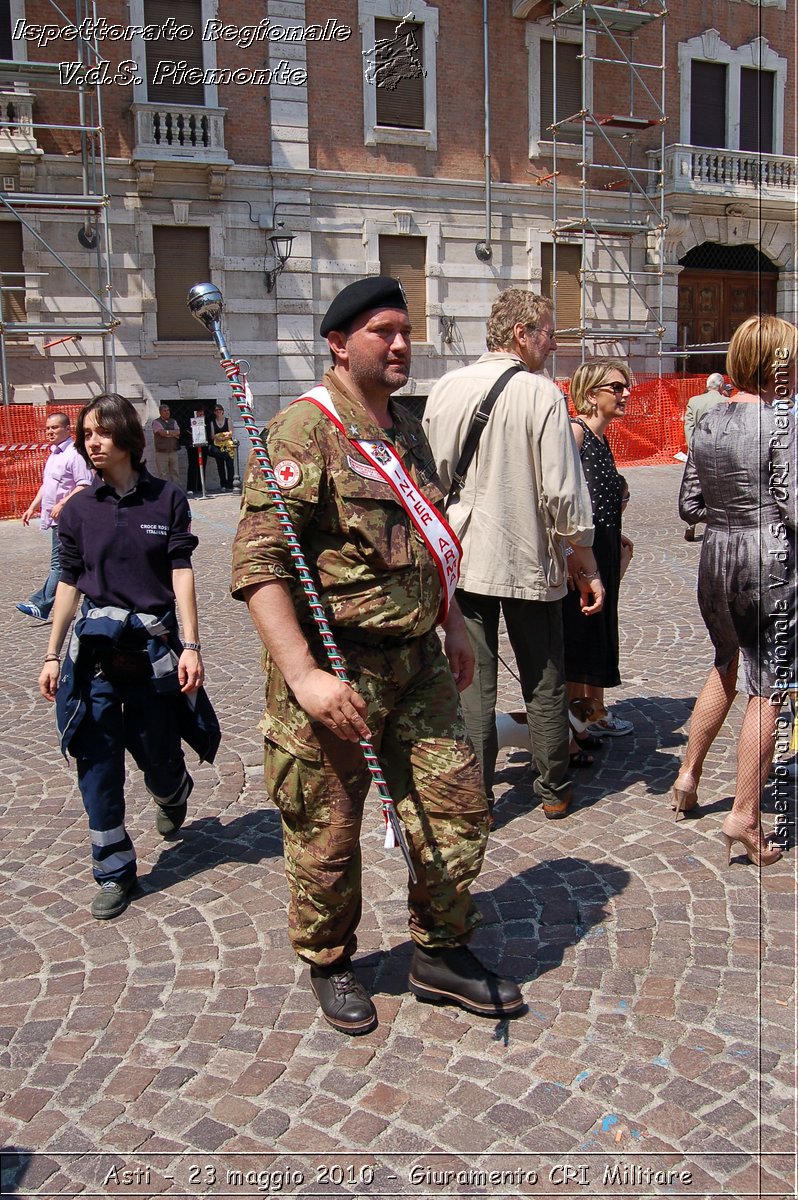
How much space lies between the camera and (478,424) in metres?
4.31

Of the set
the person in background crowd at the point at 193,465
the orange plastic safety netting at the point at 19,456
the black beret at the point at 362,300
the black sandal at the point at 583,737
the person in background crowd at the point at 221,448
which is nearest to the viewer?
the black beret at the point at 362,300

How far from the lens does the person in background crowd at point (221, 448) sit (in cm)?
2070

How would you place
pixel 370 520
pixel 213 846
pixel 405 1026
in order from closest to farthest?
pixel 370 520 → pixel 405 1026 → pixel 213 846

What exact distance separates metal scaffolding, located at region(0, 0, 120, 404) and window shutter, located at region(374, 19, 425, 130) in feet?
19.8

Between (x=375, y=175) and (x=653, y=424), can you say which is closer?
(x=375, y=175)

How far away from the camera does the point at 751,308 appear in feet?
88.7

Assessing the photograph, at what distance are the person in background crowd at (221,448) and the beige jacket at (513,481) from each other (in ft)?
54.5

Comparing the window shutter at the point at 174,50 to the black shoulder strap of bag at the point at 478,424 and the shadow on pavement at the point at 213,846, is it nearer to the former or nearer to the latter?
the black shoulder strap of bag at the point at 478,424

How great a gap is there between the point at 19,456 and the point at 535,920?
1639cm

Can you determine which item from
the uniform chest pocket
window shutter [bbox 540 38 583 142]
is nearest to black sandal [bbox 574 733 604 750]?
the uniform chest pocket

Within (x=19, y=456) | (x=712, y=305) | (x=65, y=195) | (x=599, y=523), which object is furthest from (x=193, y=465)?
(x=599, y=523)

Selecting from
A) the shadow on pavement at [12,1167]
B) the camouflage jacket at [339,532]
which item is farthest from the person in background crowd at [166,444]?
the shadow on pavement at [12,1167]

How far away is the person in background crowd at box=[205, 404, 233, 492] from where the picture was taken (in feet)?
67.9

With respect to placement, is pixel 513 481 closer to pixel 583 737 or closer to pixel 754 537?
pixel 754 537
